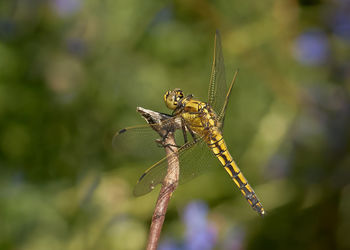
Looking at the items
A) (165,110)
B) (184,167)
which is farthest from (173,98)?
(165,110)

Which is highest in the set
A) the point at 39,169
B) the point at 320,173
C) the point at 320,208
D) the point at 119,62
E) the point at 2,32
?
the point at 2,32

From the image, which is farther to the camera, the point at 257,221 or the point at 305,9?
the point at 305,9

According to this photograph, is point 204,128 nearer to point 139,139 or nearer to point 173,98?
point 173,98

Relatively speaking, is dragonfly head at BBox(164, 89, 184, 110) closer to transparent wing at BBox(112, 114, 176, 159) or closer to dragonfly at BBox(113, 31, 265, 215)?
dragonfly at BBox(113, 31, 265, 215)

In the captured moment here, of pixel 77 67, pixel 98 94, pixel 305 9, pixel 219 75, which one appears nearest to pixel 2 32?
pixel 77 67

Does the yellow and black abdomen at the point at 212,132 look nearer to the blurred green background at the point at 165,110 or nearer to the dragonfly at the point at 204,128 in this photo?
the dragonfly at the point at 204,128

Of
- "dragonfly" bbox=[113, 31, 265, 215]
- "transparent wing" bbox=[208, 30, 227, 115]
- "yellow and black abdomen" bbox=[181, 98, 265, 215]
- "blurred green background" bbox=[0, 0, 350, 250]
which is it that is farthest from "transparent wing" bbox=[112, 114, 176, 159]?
"blurred green background" bbox=[0, 0, 350, 250]

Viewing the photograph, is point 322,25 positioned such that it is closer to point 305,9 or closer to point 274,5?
point 305,9
